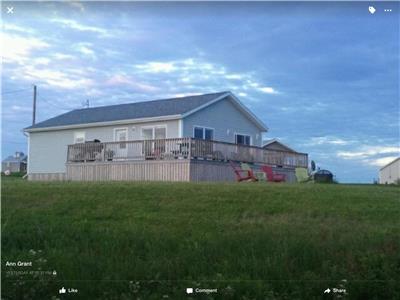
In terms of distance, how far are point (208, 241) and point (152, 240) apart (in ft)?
1.99

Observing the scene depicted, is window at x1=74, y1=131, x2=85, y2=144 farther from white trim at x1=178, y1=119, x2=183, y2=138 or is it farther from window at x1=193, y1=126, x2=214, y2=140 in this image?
window at x1=193, y1=126, x2=214, y2=140

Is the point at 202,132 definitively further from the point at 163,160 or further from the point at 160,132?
the point at 163,160

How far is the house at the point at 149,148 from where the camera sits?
21.6 meters

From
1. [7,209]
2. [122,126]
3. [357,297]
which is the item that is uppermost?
[122,126]

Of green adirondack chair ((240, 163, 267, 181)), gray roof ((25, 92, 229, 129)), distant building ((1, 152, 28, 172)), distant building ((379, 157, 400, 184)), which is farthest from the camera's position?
green adirondack chair ((240, 163, 267, 181))

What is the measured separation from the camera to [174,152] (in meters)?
21.8

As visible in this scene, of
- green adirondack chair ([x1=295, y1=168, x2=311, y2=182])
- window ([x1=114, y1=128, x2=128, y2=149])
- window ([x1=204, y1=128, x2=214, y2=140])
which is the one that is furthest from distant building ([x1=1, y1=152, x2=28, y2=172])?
window ([x1=114, y1=128, x2=128, y2=149])

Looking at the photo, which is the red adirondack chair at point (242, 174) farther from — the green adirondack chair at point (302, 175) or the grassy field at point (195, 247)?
the grassy field at point (195, 247)

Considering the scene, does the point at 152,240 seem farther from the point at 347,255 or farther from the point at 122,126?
the point at 122,126

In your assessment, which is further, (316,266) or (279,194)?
(279,194)

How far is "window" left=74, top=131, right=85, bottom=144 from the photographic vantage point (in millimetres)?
27125

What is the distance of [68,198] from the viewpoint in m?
9.06

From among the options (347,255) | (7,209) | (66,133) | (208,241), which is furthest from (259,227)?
(66,133)

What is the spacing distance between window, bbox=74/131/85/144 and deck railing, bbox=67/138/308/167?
251 cm
